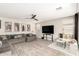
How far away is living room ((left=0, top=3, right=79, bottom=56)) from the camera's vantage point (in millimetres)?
1680

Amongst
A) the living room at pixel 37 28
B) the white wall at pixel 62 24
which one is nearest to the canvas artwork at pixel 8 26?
the living room at pixel 37 28

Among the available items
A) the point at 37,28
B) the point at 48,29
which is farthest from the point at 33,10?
the point at 48,29

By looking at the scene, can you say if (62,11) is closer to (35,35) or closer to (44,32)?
(44,32)

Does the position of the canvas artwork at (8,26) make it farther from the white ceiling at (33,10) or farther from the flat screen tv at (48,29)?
the flat screen tv at (48,29)

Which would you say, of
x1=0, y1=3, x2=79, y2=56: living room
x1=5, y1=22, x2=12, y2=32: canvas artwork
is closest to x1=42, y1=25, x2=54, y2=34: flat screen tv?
x1=0, y1=3, x2=79, y2=56: living room

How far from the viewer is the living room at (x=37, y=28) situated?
168 cm

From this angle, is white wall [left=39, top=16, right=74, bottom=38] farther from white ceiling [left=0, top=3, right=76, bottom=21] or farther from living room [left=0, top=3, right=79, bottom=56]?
white ceiling [left=0, top=3, right=76, bottom=21]

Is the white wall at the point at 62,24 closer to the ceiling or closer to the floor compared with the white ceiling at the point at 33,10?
closer to the floor

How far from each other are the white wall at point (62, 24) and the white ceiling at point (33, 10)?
0.11 meters

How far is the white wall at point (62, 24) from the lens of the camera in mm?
1713

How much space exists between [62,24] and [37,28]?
66 centimetres

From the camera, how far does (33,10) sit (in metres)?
1.72

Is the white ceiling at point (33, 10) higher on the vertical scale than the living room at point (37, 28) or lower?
higher

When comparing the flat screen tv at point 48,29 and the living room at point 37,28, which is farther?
the flat screen tv at point 48,29
